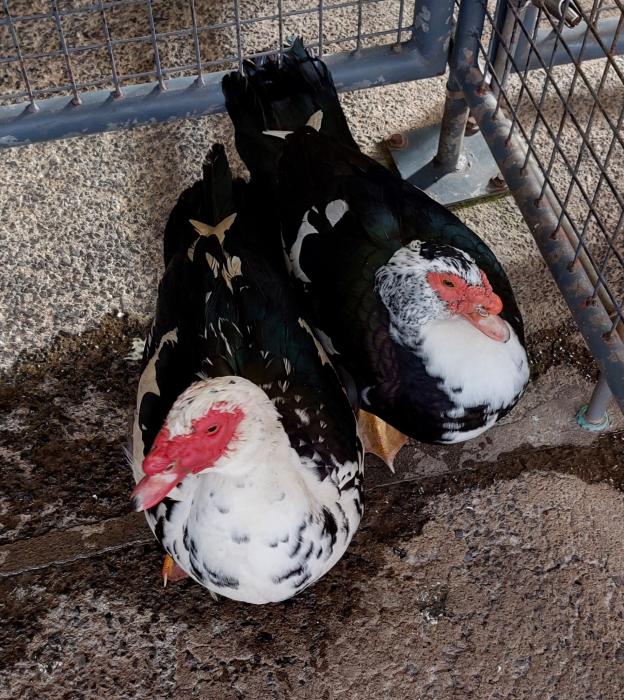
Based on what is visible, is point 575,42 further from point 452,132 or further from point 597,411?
point 597,411

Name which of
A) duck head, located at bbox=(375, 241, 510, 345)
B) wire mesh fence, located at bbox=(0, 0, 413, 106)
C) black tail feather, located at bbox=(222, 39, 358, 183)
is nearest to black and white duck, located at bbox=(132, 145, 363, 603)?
black tail feather, located at bbox=(222, 39, 358, 183)

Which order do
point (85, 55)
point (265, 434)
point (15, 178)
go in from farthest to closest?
point (85, 55)
point (15, 178)
point (265, 434)

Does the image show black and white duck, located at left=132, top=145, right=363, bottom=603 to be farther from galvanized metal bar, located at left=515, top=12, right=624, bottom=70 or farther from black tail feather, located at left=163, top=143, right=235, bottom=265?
galvanized metal bar, located at left=515, top=12, right=624, bottom=70

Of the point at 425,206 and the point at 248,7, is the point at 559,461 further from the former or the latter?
the point at 248,7

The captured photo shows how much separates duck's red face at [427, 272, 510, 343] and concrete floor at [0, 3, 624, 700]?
0.52 m

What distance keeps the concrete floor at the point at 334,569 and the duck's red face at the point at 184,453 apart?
23.7 inches

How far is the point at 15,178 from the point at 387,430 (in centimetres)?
155

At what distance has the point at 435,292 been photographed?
203cm

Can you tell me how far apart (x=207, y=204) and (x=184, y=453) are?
0.87 metres

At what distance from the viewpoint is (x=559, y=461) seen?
238cm

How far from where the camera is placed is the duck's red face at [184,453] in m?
1.67

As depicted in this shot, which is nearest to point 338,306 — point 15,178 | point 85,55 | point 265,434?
point 265,434

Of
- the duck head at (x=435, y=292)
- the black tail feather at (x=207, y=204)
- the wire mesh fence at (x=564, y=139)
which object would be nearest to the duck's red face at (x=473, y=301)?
the duck head at (x=435, y=292)

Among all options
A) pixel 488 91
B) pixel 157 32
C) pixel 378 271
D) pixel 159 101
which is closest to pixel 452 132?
pixel 488 91
